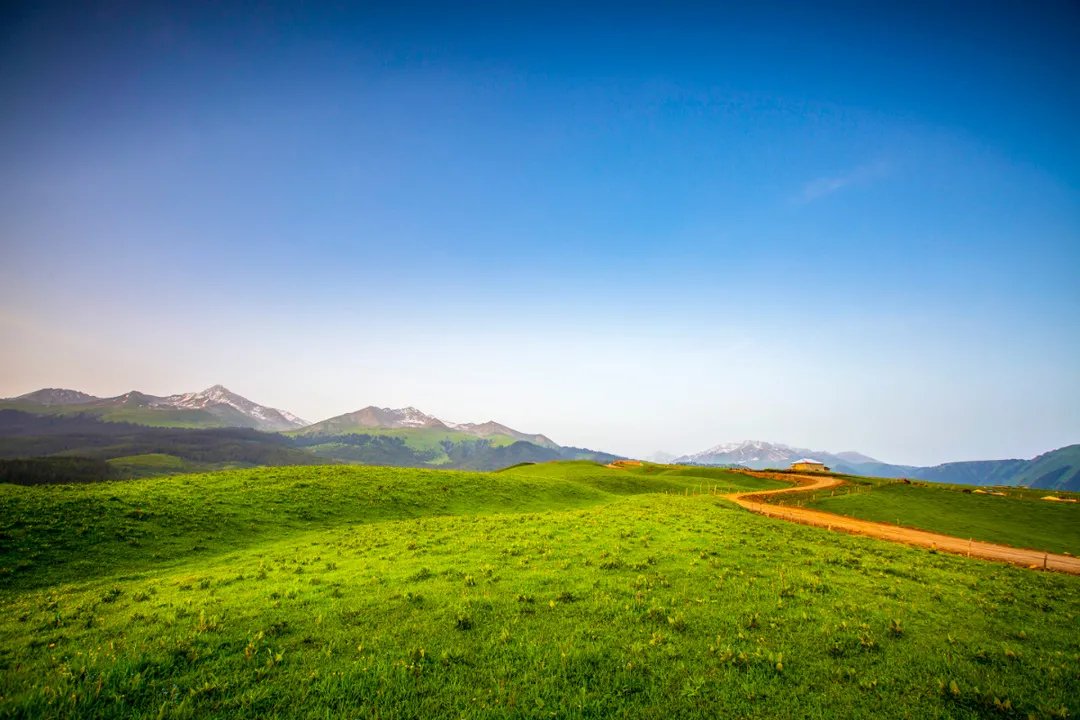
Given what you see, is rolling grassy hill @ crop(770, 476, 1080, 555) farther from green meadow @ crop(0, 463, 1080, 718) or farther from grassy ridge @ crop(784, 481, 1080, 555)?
green meadow @ crop(0, 463, 1080, 718)

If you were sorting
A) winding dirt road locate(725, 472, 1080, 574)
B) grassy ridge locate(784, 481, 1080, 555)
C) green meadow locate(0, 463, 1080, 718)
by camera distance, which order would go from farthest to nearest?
grassy ridge locate(784, 481, 1080, 555) < winding dirt road locate(725, 472, 1080, 574) < green meadow locate(0, 463, 1080, 718)

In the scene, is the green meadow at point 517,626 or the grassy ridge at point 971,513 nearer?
the green meadow at point 517,626

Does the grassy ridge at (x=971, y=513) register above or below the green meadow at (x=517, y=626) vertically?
below

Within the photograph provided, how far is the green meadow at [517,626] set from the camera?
10.2m

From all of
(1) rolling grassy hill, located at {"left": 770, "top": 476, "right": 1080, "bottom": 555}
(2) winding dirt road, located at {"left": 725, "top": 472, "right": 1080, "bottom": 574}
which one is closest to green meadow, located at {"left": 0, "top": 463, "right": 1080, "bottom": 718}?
(2) winding dirt road, located at {"left": 725, "top": 472, "right": 1080, "bottom": 574}

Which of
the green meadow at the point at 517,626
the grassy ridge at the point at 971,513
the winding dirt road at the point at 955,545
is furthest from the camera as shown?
the grassy ridge at the point at 971,513

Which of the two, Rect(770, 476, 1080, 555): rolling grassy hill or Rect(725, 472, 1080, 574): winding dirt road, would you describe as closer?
Rect(725, 472, 1080, 574): winding dirt road

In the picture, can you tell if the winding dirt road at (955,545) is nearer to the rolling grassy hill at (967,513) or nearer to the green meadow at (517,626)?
the rolling grassy hill at (967,513)

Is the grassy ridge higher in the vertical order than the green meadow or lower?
lower

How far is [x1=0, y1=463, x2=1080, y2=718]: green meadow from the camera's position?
1023cm

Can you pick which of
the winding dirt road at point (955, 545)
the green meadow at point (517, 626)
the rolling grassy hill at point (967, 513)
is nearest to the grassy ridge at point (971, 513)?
the rolling grassy hill at point (967, 513)

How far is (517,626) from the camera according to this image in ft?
45.8

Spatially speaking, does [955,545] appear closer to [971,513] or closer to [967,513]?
[967,513]

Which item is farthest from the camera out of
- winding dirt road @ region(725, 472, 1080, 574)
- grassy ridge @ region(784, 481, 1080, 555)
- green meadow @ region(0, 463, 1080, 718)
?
grassy ridge @ region(784, 481, 1080, 555)
